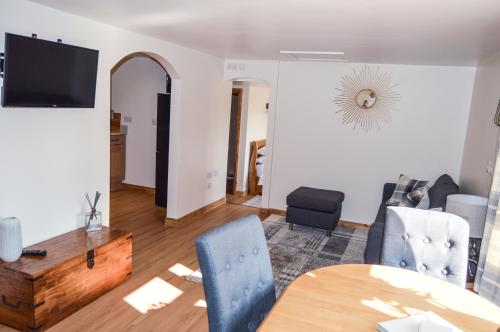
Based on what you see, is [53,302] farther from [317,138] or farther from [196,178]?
[317,138]

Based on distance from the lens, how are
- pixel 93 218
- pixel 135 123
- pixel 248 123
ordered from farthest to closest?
pixel 248 123
pixel 135 123
pixel 93 218

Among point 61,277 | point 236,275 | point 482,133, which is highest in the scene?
point 482,133

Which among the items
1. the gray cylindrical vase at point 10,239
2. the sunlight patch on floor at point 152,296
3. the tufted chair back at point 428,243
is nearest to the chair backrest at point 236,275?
the tufted chair back at point 428,243

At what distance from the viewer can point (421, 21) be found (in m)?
2.70

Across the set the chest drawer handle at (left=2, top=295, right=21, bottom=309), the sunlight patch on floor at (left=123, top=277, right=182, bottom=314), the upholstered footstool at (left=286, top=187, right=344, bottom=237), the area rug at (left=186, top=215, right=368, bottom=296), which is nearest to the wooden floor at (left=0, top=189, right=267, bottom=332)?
the sunlight patch on floor at (left=123, top=277, right=182, bottom=314)

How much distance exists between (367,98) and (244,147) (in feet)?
8.00

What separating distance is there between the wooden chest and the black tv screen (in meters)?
1.07

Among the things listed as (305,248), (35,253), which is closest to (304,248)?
(305,248)

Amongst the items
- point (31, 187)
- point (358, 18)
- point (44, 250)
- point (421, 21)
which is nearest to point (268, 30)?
point (358, 18)

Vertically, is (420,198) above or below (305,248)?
above

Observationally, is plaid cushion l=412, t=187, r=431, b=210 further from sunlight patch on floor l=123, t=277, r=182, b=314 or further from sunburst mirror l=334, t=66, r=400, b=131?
sunlight patch on floor l=123, t=277, r=182, b=314

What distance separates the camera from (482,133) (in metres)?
3.91

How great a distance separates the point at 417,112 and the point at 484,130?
3.96 ft

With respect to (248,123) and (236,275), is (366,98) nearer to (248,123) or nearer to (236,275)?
(248,123)
